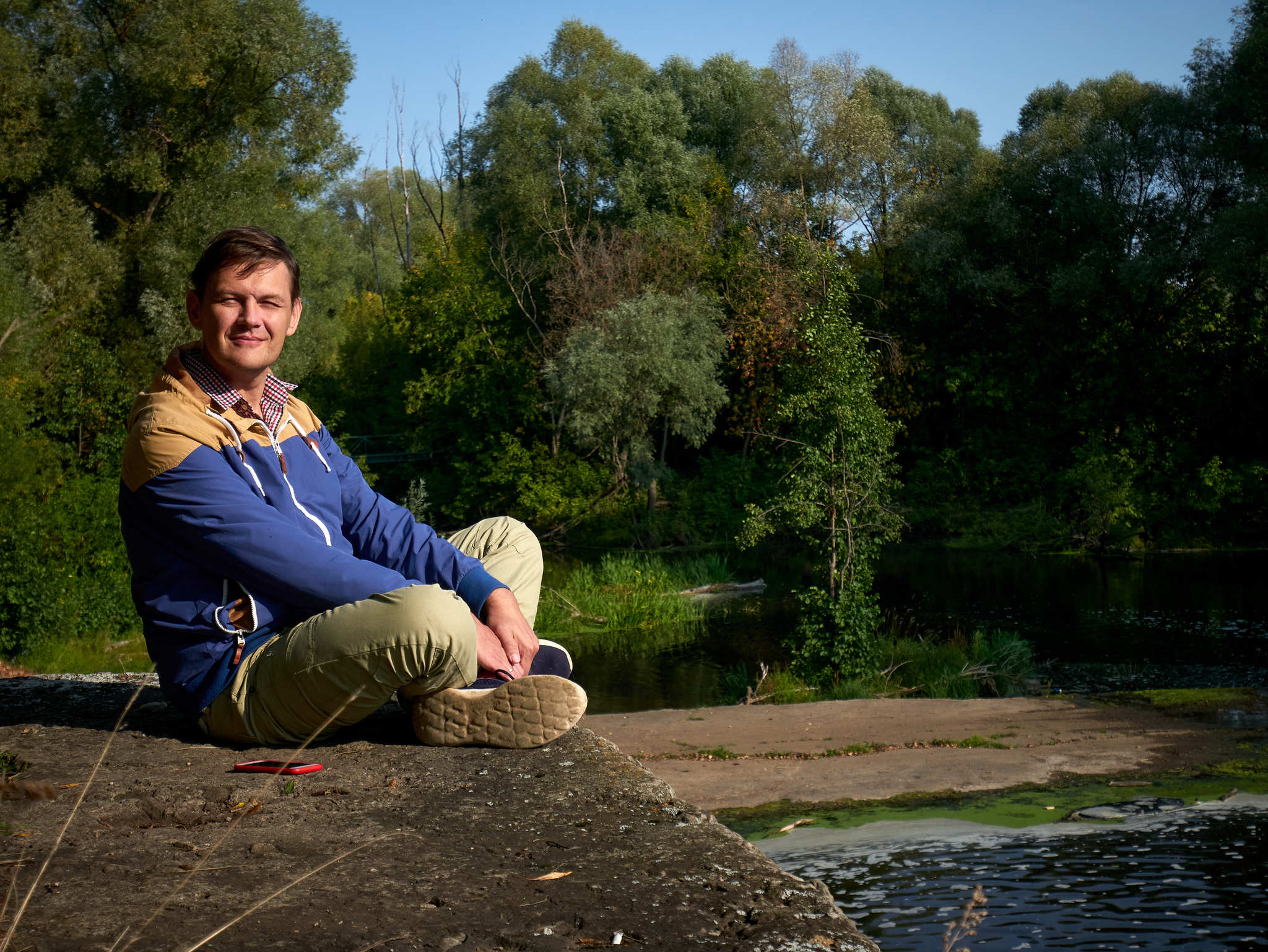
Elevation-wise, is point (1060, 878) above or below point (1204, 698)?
above

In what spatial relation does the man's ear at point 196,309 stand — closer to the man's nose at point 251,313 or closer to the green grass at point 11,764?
the man's nose at point 251,313

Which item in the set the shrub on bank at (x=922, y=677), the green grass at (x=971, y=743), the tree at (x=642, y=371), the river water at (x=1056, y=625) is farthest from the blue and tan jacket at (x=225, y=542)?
the tree at (x=642, y=371)

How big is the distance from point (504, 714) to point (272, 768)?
0.60 meters

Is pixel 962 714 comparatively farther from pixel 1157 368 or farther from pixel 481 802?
pixel 1157 368

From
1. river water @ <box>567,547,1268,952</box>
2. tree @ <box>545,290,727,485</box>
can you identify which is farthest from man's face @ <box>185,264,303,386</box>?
tree @ <box>545,290,727,485</box>

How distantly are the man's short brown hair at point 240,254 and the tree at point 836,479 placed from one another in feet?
26.2

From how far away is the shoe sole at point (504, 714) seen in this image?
2.90 metres

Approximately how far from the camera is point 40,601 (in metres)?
12.7

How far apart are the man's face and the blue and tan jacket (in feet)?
0.37

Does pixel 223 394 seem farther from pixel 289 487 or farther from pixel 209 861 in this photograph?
pixel 209 861

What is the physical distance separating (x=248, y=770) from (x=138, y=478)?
786mm

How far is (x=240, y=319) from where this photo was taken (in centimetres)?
288

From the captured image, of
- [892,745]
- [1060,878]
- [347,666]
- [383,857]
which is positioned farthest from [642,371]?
[383,857]

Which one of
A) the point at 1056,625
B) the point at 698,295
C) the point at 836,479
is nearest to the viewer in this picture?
the point at 836,479
